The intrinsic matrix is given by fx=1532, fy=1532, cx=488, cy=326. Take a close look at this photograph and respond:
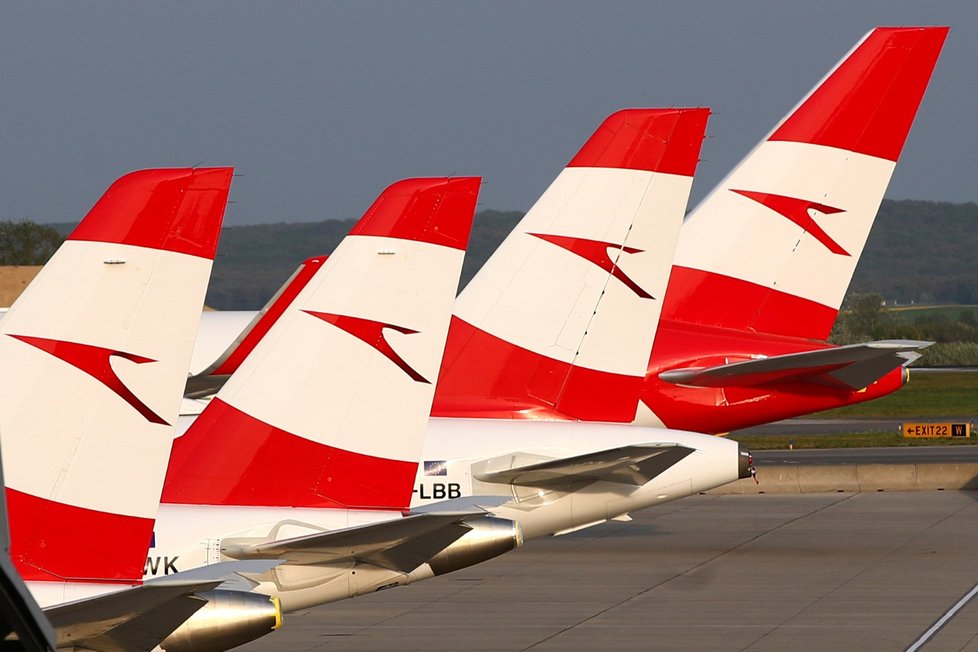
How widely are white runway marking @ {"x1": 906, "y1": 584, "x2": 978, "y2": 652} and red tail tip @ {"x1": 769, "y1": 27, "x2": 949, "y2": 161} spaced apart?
675cm

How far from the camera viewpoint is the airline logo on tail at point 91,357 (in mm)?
8539

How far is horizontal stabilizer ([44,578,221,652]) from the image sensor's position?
727cm

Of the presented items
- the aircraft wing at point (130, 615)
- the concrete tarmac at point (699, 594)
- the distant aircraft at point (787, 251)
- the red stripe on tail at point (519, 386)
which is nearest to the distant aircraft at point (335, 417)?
the aircraft wing at point (130, 615)

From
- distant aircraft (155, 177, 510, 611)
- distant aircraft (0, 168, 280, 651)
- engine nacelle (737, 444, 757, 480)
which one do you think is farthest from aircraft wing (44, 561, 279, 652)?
engine nacelle (737, 444, 757, 480)

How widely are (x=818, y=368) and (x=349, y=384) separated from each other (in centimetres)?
976

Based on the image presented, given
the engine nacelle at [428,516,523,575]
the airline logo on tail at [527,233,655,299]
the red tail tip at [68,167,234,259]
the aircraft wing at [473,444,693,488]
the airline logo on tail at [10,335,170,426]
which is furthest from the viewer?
the airline logo on tail at [527,233,655,299]

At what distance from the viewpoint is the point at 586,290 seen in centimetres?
1656

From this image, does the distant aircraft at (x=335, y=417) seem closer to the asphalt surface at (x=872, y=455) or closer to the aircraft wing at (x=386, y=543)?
the aircraft wing at (x=386, y=543)

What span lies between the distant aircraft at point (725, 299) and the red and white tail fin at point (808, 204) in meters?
0.02

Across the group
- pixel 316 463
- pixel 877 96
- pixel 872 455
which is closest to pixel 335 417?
pixel 316 463

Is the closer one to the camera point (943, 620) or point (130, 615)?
point (130, 615)

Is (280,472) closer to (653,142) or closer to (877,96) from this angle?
(653,142)

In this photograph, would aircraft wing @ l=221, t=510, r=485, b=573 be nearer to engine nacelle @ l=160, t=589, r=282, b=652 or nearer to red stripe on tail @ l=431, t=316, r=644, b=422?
engine nacelle @ l=160, t=589, r=282, b=652

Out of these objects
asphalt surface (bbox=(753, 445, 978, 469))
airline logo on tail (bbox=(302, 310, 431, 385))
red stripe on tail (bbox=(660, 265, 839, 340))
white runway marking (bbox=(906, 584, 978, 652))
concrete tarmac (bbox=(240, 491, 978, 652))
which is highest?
red stripe on tail (bbox=(660, 265, 839, 340))
